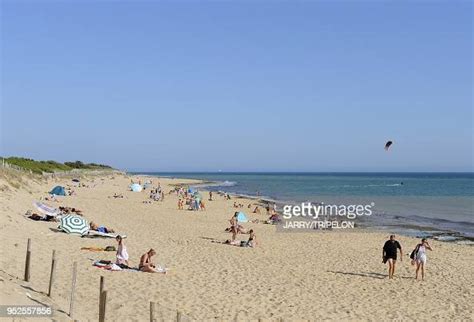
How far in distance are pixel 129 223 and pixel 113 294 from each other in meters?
13.3

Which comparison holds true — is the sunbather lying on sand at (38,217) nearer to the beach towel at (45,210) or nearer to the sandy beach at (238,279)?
the beach towel at (45,210)

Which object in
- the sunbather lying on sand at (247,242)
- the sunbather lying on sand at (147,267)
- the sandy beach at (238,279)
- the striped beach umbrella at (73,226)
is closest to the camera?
the sandy beach at (238,279)

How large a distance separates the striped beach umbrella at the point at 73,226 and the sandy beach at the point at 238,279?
0.47 metres

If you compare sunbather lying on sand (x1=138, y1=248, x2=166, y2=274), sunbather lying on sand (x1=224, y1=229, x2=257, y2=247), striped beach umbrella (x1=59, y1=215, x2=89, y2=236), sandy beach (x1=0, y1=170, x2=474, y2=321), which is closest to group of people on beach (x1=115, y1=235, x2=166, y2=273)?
sunbather lying on sand (x1=138, y1=248, x2=166, y2=274)

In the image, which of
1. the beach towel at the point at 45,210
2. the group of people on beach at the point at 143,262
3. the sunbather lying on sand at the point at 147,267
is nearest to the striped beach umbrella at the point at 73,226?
the beach towel at the point at 45,210

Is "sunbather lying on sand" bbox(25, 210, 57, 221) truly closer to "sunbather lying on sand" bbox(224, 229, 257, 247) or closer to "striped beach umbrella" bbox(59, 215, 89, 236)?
"striped beach umbrella" bbox(59, 215, 89, 236)

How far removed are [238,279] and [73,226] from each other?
7532 mm

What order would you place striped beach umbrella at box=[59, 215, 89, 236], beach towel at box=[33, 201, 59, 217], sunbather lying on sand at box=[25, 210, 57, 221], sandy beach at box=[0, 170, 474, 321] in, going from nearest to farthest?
sandy beach at box=[0, 170, 474, 321] → striped beach umbrella at box=[59, 215, 89, 236] → sunbather lying on sand at box=[25, 210, 57, 221] → beach towel at box=[33, 201, 59, 217]

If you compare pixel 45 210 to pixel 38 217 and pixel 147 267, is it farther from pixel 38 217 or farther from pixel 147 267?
pixel 147 267

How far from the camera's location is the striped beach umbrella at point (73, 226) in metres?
17.8

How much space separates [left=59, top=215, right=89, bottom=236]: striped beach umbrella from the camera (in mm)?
17797

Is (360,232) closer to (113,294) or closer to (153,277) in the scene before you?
(153,277)

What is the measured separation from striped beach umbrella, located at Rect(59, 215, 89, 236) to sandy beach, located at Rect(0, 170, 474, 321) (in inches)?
18.5

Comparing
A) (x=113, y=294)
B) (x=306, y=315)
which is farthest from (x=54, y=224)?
(x=306, y=315)
